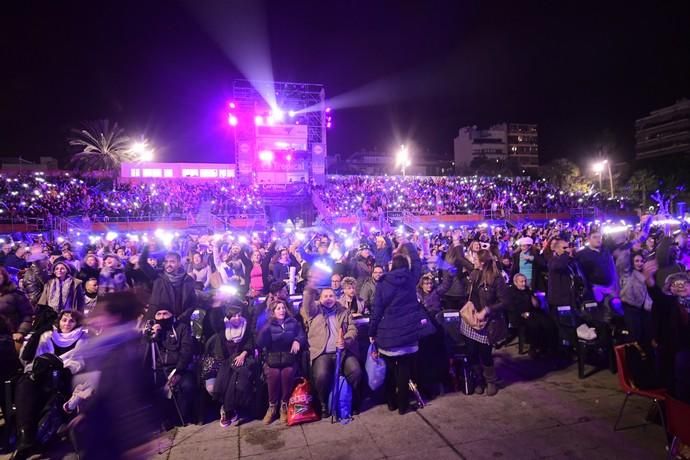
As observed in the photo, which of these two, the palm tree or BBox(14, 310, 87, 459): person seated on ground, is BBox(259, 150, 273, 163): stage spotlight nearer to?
the palm tree

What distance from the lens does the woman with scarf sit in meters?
5.75

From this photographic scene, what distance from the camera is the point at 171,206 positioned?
960 inches

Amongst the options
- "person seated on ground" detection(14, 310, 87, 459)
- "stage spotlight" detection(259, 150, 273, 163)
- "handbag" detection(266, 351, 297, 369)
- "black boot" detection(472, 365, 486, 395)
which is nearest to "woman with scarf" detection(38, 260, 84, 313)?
"person seated on ground" detection(14, 310, 87, 459)

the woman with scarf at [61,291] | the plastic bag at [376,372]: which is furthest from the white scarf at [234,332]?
the woman with scarf at [61,291]

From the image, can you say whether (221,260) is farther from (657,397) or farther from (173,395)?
(657,397)

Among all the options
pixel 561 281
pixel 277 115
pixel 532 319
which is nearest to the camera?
pixel 561 281

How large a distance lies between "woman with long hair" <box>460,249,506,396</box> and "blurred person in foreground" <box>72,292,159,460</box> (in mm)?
3819

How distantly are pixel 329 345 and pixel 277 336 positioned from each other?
2.07 feet

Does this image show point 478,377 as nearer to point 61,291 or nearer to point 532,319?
point 532,319

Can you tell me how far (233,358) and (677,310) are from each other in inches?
181

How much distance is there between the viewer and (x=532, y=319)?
6.51 metres

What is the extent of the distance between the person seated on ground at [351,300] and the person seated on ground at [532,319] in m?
2.26

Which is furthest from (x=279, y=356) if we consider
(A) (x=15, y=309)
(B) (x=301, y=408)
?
(A) (x=15, y=309)

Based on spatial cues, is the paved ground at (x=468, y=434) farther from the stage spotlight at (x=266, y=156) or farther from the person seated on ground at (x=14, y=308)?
the stage spotlight at (x=266, y=156)
